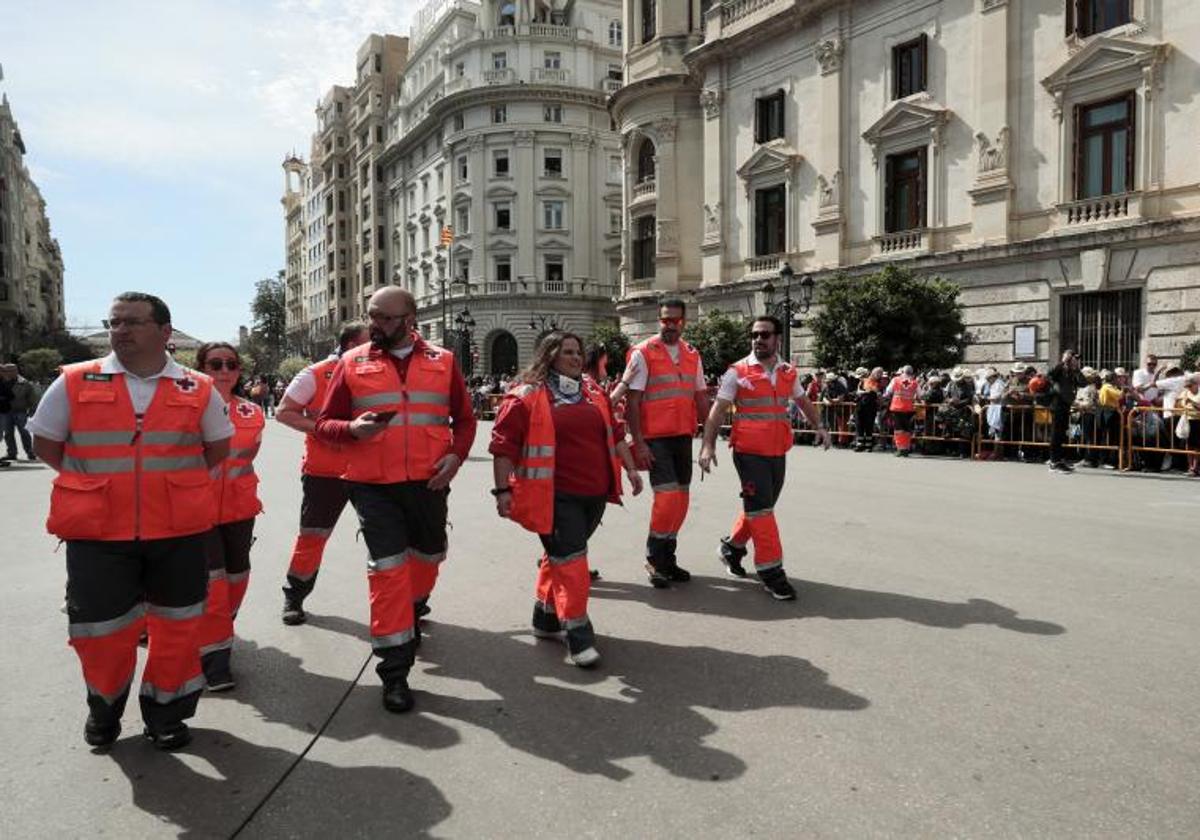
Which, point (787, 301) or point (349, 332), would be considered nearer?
point (349, 332)

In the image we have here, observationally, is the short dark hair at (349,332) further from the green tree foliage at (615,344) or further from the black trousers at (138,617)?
the green tree foliage at (615,344)

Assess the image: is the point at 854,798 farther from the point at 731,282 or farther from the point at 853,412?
the point at 731,282

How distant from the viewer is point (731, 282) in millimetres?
29422

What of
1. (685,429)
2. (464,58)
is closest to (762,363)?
(685,429)

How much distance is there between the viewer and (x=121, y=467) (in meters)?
3.42

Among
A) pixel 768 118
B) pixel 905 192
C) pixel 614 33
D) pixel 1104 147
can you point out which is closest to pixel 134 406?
pixel 1104 147

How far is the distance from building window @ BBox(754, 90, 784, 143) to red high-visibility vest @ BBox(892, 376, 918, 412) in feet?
46.3

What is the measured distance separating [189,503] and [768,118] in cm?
2789

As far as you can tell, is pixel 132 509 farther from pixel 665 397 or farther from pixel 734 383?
pixel 734 383

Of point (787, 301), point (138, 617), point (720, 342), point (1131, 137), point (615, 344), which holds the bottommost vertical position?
point (138, 617)

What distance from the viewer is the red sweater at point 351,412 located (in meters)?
4.07

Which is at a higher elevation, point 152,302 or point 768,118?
point 768,118

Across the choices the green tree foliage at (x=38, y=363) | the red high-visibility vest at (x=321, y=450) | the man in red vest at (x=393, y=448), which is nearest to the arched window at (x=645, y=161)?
the red high-visibility vest at (x=321, y=450)

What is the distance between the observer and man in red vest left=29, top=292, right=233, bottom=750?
11.1 feet
